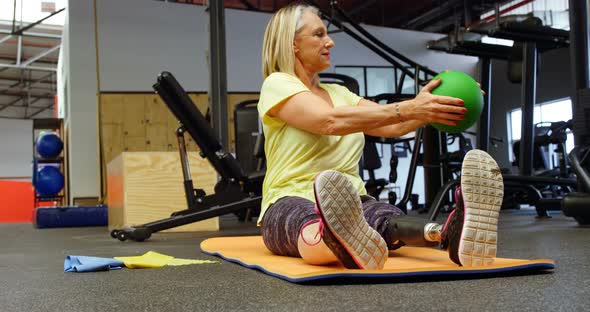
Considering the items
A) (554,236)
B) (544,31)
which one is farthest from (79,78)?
(554,236)

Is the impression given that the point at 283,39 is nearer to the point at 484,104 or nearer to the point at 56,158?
the point at 484,104

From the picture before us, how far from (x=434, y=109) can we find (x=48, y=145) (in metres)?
7.79

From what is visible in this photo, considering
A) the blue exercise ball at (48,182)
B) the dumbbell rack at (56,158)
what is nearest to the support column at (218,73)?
the blue exercise ball at (48,182)

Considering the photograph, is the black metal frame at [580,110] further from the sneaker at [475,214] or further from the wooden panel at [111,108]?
the wooden panel at [111,108]

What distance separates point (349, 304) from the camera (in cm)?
108

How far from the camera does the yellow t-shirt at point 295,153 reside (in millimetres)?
1807

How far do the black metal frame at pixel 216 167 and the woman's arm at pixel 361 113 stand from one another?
1.65 meters

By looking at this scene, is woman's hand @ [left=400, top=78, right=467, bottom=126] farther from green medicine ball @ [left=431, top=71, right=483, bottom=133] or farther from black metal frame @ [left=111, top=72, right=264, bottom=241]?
black metal frame @ [left=111, top=72, right=264, bottom=241]

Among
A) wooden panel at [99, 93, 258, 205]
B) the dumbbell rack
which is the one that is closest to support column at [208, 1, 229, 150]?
wooden panel at [99, 93, 258, 205]

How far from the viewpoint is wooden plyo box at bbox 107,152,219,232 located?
407 centimetres

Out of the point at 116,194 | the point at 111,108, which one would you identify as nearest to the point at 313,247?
the point at 116,194

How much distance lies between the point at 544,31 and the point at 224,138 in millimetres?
2442

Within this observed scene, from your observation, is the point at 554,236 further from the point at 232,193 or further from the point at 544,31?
the point at 544,31

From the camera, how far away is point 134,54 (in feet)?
31.4
